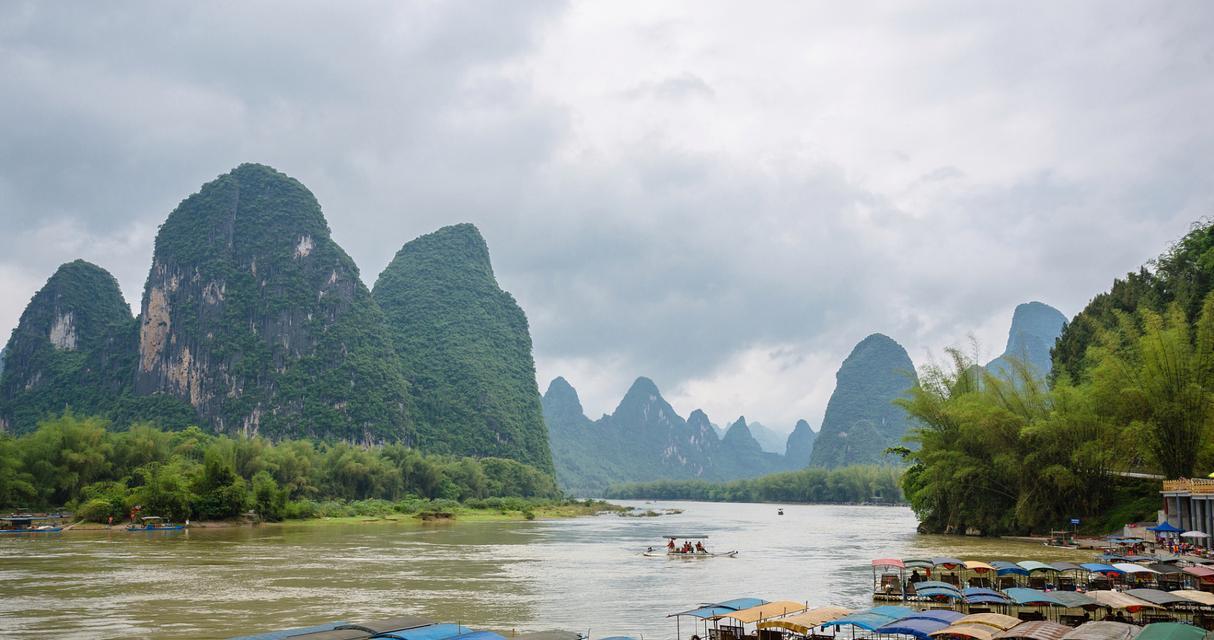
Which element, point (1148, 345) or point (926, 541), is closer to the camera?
point (1148, 345)

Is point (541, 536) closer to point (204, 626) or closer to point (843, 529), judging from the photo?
point (843, 529)

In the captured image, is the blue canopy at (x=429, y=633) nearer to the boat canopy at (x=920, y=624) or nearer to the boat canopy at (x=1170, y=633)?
the boat canopy at (x=920, y=624)

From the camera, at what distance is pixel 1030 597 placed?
17.5 meters

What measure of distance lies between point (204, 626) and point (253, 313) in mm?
96395

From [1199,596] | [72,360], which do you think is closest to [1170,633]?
[1199,596]

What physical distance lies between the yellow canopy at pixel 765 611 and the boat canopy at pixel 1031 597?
15.1 ft

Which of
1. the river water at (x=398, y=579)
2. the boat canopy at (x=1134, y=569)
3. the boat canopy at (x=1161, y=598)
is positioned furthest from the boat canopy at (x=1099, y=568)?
the river water at (x=398, y=579)

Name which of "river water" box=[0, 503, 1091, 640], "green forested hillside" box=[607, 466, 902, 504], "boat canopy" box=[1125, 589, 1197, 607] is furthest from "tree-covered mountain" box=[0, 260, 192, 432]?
"boat canopy" box=[1125, 589, 1197, 607]

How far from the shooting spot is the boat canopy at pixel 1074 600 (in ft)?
55.7

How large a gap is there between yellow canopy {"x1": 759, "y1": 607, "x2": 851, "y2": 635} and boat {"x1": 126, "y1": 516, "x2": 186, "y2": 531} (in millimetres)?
45500

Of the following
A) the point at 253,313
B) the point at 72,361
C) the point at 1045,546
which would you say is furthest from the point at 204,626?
the point at 72,361

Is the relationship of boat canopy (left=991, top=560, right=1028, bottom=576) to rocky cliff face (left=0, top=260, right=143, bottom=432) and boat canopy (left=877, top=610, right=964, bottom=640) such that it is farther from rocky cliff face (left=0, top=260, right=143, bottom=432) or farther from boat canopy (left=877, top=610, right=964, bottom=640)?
rocky cliff face (left=0, top=260, right=143, bottom=432)

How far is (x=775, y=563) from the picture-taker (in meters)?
34.8

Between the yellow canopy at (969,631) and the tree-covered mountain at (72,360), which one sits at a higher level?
the tree-covered mountain at (72,360)
